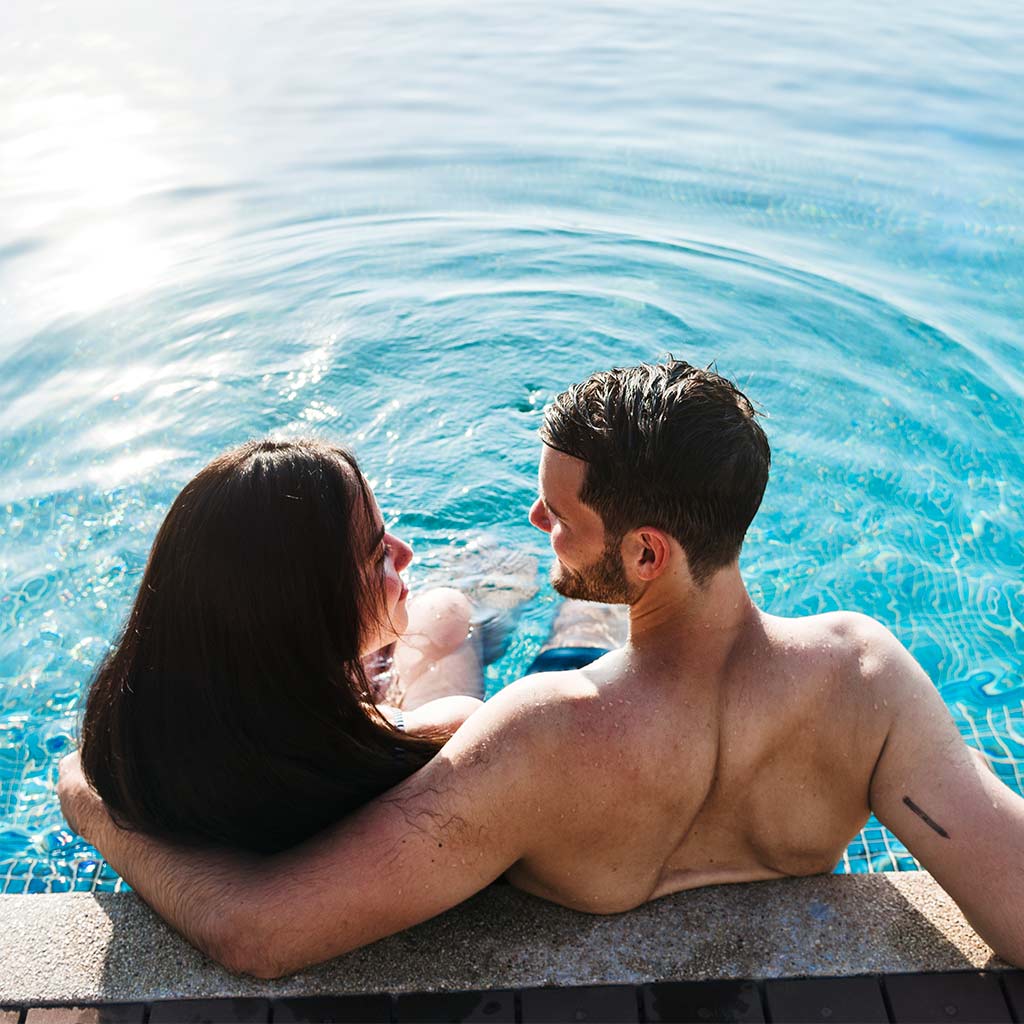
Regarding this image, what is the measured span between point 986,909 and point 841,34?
12693 mm

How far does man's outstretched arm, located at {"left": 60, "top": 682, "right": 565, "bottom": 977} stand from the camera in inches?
89.0

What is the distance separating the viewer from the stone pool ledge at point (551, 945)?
7.98 feet

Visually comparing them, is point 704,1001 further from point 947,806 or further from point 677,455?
point 677,455

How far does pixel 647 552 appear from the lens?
2367mm

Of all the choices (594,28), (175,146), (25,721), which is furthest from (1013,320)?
(594,28)

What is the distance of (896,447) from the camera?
5418mm

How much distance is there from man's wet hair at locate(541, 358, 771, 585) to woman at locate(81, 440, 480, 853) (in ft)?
1.79

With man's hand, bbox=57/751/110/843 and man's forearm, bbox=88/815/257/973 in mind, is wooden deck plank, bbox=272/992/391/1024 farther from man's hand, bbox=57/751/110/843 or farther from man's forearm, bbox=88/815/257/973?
man's hand, bbox=57/751/110/843

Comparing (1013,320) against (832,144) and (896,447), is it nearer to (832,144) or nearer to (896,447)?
(896,447)

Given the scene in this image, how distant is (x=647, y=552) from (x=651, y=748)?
1.38 feet

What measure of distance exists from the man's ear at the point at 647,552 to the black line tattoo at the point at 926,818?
0.72 meters

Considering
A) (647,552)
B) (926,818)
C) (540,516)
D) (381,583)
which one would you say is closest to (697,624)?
(647,552)

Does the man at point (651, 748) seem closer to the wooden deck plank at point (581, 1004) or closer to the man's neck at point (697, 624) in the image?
the man's neck at point (697, 624)

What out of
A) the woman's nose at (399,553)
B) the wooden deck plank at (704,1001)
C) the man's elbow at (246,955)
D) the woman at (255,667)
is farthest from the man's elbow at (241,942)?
the woman's nose at (399,553)
